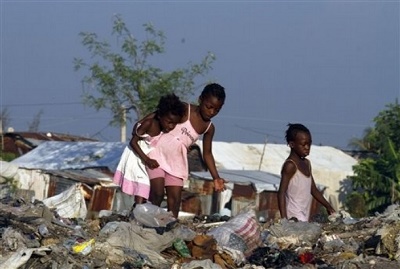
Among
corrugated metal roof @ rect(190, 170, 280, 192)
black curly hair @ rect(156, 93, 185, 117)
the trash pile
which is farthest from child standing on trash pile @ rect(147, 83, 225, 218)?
corrugated metal roof @ rect(190, 170, 280, 192)

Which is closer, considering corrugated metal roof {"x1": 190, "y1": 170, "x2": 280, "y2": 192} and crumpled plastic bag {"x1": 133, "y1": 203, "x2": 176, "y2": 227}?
crumpled plastic bag {"x1": 133, "y1": 203, "x2": 176, "y2": 227}

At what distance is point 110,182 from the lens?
21625 millimetres

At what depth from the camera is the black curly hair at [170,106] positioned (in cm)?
739

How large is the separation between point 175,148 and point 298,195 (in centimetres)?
122

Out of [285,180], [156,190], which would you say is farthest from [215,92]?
[285,180]

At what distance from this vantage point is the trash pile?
595 cm

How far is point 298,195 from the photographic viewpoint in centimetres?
808

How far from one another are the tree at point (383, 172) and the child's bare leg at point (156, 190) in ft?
58.4

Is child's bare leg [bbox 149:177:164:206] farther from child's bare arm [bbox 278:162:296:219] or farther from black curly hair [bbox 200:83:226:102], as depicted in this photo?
child's bare arm [bbox 278:162:296:219]

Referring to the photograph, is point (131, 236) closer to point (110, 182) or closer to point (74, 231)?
point (74, 231)

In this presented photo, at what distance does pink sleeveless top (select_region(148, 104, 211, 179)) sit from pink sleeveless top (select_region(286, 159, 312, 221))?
1.00 metres

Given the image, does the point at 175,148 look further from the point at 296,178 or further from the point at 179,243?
the point at 179,243

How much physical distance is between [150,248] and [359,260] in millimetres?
1400

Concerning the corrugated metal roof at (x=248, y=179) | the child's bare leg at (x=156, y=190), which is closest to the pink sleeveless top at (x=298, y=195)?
the child's bare leg at (x=156, y=190)
